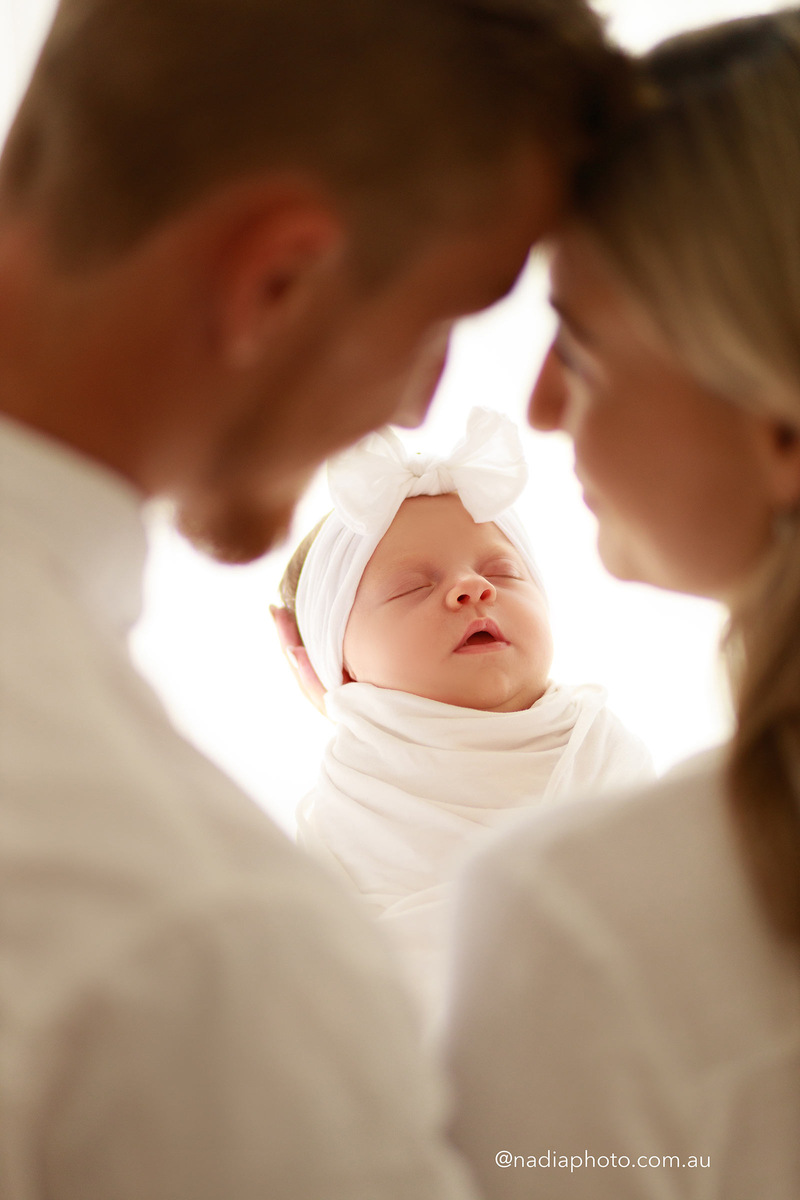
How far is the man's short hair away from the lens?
2.05 ft

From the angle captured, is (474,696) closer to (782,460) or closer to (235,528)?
(235,528)

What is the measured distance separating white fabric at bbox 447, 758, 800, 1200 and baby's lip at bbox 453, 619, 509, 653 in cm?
111

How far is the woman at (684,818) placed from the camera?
2.03ft

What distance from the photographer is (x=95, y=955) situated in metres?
0.46

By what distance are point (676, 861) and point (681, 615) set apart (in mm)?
1921

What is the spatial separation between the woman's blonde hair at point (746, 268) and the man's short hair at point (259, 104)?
111mm

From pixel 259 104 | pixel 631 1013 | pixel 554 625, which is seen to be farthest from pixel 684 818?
pixel 554 625

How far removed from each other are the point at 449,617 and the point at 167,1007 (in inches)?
52.5

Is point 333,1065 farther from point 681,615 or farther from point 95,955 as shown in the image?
point 681,615

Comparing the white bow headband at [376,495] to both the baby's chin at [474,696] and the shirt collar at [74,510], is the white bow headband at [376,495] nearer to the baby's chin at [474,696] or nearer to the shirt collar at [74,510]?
the baby's chin at [474,696]

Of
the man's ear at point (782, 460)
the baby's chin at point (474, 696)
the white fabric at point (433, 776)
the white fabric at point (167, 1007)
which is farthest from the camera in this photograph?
the baby's chin at point (474, 696)

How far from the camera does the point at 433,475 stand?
195 cm

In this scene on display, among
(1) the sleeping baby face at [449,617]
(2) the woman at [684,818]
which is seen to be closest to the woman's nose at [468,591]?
(1) the sleeping baby face at [449,617]

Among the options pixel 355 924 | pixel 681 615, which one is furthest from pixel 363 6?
pixel 681 615
